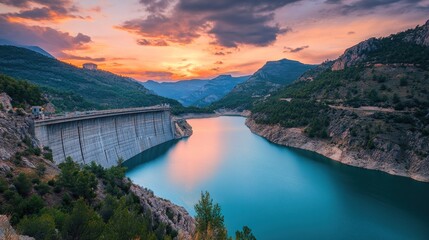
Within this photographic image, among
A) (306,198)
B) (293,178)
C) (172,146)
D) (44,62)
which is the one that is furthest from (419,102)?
(44,62)

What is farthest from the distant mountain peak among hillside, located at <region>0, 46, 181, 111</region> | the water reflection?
hillside, located at <region>0, 46, 181, 111</region>

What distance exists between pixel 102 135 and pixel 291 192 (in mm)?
36767

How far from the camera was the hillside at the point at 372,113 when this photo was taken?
205 ft

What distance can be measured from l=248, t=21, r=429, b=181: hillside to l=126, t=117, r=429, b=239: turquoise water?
401cm

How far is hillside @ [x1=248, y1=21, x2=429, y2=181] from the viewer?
62.4 metres

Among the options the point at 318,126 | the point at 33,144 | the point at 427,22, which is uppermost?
the point at 427,22

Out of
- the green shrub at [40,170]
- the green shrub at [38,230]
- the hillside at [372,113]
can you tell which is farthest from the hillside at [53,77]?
the green shrub at [38,230]

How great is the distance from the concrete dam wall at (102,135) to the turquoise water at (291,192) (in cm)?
476

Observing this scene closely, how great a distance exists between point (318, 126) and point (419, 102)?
74.9ft

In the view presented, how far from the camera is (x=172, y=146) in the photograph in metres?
93.3

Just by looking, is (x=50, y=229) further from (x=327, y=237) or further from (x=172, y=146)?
(x=172, y=146)

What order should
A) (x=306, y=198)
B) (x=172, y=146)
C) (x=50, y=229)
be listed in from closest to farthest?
(x=50, y=229), (x=306, y=198), (x=172, y=146)

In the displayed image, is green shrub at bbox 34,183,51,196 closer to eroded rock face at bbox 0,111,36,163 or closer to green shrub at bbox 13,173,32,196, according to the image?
green shrub at bbox 13,173,32,196

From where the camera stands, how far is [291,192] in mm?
51750
